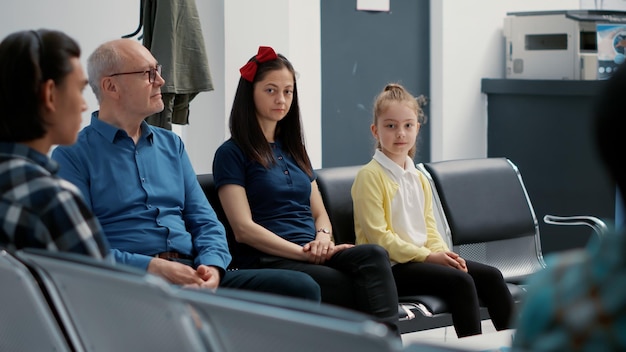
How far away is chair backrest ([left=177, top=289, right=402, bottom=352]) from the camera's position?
1.29 m

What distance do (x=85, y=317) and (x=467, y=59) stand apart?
4.62 meters

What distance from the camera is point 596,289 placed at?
3.31 ft

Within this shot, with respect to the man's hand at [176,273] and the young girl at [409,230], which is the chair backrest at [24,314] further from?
the young girl at [409,230]

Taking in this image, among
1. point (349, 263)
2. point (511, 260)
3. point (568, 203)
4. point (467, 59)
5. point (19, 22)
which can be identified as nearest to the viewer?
point (349, 263)

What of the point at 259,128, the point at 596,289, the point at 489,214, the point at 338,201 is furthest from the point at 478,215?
the point at 596,289

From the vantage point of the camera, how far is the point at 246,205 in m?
3.32

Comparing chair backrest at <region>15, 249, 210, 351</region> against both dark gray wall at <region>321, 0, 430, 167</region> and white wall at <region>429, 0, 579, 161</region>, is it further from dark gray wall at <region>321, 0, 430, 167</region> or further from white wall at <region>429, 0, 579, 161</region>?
white wall at <region>429, 0, 579, 161</region>

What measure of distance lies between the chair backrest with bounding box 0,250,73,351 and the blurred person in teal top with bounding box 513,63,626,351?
1.02 m

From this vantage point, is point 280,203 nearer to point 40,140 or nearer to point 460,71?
point 40,140

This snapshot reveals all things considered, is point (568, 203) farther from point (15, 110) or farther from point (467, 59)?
point (15, 110)

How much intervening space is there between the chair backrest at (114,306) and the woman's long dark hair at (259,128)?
1615mm

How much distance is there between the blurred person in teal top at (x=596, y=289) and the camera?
3.26 ft

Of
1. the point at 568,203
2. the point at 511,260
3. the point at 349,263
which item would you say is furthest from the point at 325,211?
the point at 568,203

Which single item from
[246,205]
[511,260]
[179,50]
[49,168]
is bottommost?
[511,260]
